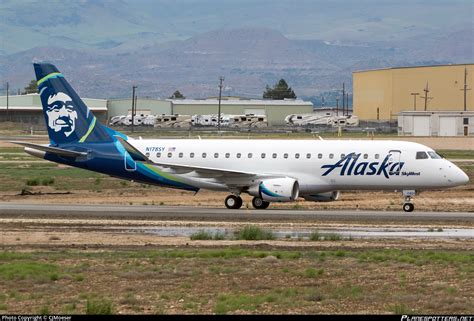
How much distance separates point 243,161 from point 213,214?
4.50 meters

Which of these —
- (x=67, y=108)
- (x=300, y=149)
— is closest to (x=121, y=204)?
(x=67, y=108)

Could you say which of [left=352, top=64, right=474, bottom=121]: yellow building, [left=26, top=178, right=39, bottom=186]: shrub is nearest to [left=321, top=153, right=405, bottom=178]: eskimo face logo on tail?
[left=26, top=178, right=39, bottom=186]: shrub

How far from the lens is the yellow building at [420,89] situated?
181250 millimetres

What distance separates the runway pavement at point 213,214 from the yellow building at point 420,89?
135 metres

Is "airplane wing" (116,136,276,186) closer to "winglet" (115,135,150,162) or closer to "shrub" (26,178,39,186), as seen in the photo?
"winglet" (115,135,150,162)

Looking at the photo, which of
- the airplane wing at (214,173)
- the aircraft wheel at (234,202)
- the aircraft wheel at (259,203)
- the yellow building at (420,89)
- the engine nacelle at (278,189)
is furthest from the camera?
the yellow building at (420,89)

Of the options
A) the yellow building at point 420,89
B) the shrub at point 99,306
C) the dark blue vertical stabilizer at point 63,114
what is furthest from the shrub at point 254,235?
the yellow building at point 420,89

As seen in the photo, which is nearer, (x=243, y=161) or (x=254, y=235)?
(x=254, y=235)

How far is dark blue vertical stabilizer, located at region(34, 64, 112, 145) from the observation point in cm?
4803

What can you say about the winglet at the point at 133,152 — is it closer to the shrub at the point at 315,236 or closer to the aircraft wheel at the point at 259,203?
the aircraft wheel at the point at 259,203

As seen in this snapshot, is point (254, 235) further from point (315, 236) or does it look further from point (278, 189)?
point (278, 189)

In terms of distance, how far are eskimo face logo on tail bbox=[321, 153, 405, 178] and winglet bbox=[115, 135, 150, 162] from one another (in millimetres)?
7708

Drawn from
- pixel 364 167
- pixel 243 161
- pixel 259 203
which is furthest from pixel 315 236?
pixel 243 161

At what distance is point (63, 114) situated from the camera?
158 ft
